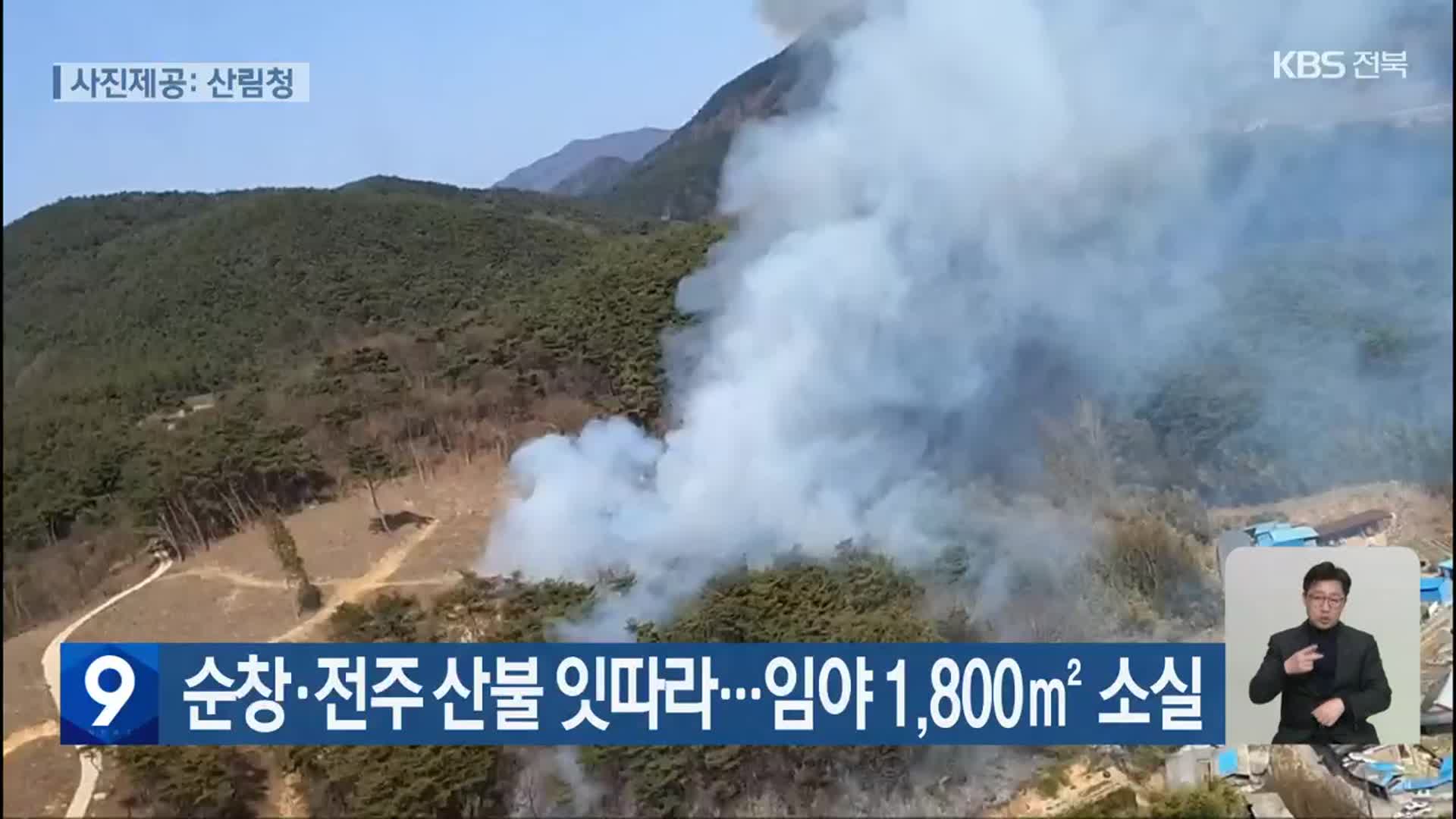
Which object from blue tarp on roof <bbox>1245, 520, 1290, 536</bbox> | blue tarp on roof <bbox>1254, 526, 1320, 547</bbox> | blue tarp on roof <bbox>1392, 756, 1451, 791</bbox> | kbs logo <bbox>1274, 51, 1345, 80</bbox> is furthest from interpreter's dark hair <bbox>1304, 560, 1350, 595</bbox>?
kbs logo <bbox>1274, 51, 1345, 80</bbox>

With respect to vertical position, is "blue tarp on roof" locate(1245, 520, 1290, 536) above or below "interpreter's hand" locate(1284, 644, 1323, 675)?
above

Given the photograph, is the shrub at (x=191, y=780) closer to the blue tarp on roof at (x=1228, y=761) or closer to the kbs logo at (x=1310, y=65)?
the blue tarp on roof at (x=1228, y=761)

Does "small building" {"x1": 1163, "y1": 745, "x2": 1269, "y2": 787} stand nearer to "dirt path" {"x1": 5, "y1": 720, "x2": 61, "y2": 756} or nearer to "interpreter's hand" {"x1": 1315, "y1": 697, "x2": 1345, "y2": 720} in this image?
"interpreter's hand" {"x1": 1315, "y1": 697, "x2": 1345, "y2": 720}

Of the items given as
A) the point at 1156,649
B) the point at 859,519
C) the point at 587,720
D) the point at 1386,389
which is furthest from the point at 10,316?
the point at 1386,389

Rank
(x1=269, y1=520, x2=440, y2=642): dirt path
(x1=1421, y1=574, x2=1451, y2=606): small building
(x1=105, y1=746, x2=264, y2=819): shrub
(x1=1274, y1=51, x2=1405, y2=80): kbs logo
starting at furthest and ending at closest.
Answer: (x1=1274, y1=51, x2=1405, y2=80): kbs logo → (x1=1421, y1=574, x2=1451, y2=606): small building → (x1=269, y1=520, x2=440, y2=642): dirt path → (x1=105, y1=746, x2=264, y2=819): shrub

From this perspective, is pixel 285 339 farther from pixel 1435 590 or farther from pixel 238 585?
pixel 1435 590

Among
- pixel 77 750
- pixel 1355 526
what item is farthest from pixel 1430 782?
pixel 77 750

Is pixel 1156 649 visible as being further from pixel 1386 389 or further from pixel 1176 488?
pixel 1386 389
